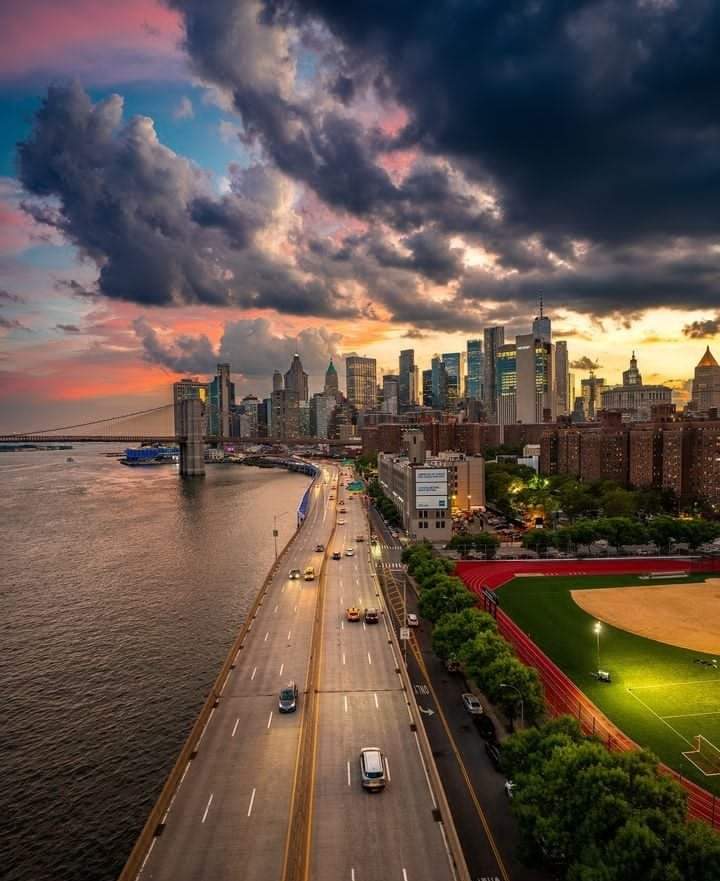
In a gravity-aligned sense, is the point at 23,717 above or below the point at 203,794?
below

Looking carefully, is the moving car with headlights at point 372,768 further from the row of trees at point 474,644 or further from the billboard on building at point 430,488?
the billboard on building at point 430,488

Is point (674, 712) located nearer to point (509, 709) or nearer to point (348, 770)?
point (509, 709)

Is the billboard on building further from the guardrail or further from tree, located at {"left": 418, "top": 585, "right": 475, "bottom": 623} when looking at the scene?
the guardrail

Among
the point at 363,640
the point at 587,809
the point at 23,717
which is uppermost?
the point at 587,809

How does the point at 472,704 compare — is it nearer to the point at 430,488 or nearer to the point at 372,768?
the point at 372,768

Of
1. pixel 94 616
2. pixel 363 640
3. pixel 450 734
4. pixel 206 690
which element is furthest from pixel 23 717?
pixel 450 734

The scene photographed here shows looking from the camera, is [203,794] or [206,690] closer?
[203,794]
